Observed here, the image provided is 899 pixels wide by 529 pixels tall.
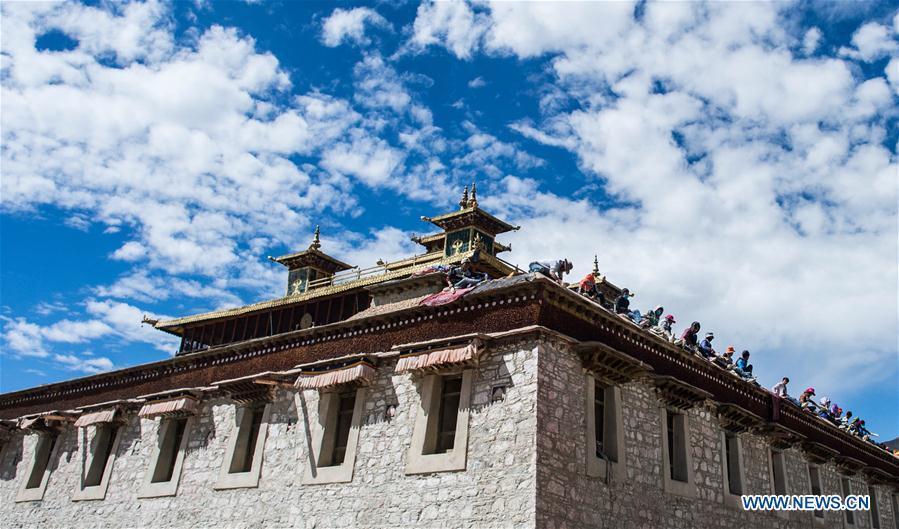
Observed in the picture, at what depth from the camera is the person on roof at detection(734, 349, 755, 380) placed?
69.8 feet

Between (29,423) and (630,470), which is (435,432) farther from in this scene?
(29,423)

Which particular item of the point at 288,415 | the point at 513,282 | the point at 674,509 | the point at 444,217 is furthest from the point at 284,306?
the point at 674,509

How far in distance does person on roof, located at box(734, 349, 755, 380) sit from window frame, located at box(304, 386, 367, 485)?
10.7 m

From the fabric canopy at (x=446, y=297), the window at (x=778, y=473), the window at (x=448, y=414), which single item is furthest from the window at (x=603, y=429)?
the window at (x=778, y=473)

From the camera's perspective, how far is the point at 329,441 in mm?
17859

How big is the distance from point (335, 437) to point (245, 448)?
3188mm

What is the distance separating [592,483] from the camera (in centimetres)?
1492

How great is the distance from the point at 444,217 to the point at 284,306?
262 inches

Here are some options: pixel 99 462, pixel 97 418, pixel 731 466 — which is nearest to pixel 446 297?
pixel 731 466

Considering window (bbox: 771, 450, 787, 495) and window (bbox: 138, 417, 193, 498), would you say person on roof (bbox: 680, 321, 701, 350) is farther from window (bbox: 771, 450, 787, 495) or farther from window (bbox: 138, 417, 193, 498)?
window (bbox: 138, 417, 193, 498)

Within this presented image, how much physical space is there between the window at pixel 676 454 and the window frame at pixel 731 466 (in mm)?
1657

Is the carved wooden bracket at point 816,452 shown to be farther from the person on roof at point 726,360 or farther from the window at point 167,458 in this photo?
the window at point 167,458

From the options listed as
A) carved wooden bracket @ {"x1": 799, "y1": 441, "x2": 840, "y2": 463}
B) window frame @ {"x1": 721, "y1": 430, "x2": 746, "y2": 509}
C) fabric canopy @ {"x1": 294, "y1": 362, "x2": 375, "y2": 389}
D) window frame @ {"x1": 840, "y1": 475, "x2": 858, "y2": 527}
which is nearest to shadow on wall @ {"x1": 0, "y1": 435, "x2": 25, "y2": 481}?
fabric canopy @ {"x1": 294, "y1": 362, "x2": 375, "y2": 389}

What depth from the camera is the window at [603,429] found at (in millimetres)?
15188
